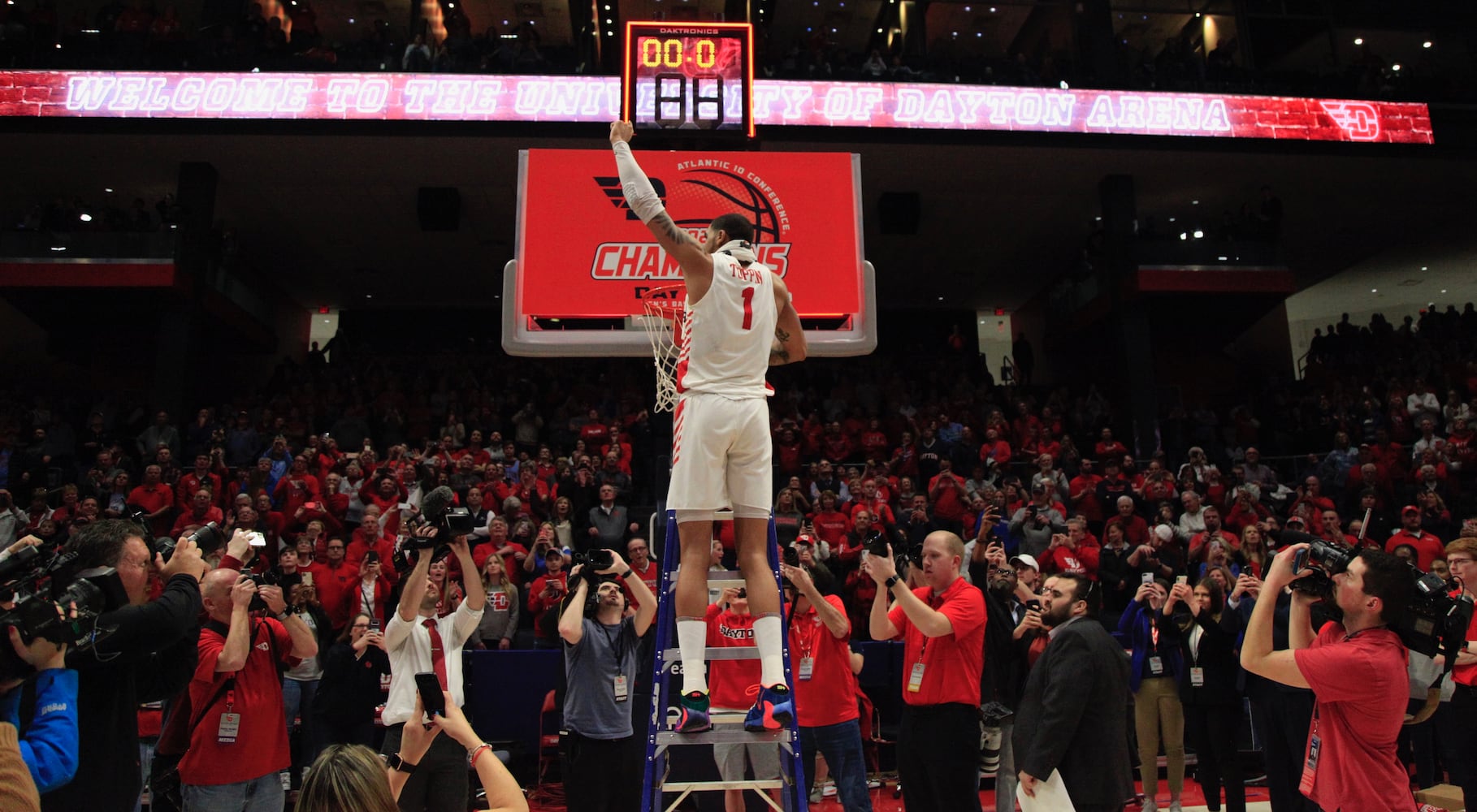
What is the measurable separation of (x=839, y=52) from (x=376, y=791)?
18.1 m

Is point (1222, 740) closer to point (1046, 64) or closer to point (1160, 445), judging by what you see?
point (1160, 445)

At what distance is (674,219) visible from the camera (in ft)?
25.1

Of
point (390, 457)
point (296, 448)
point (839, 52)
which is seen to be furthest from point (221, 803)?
point (839, 52)

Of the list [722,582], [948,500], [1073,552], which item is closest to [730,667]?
[722,582]

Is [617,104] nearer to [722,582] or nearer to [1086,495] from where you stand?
[1086,495]

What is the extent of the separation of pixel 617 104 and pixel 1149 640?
11.9m

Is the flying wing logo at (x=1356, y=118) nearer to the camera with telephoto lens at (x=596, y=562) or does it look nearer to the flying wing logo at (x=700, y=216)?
the flying wing logo at (x=700, y=216)

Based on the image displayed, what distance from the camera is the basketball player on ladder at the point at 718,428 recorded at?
4016 millimetres

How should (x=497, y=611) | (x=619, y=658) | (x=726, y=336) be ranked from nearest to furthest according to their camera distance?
(x=726, y=336) → (x=619, y=658) → (x=497, y=611)

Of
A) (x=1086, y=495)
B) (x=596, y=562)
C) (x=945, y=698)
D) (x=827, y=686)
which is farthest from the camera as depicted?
(x=1086, y=495)

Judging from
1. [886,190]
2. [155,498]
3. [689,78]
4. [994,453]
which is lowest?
[155,498]

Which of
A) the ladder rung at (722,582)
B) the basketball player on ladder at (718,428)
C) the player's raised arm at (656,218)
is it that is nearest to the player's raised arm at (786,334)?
the basketball player on ladder at (718,428)

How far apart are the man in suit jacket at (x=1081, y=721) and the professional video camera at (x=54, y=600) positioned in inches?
156

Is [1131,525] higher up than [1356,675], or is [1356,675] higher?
[1131,525]
